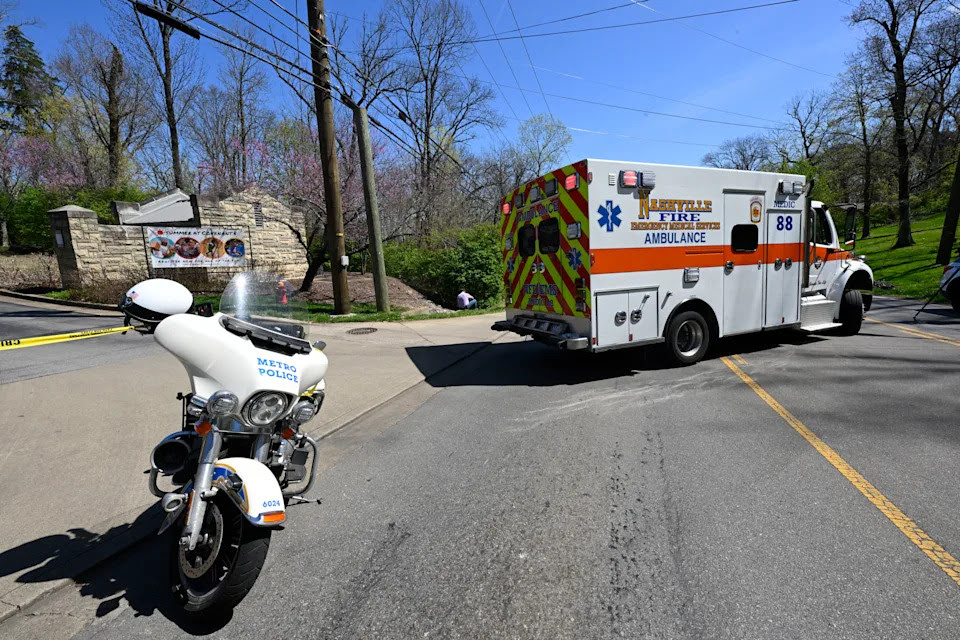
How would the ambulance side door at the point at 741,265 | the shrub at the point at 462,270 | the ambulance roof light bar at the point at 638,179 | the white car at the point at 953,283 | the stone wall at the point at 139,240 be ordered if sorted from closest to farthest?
the ambulance roof light bar at the point at 638,179 < the ambulance side door at the point at 741,265 < the white car at the point at 953,283 < the stone wall at the point at 139,240 < the shrub at the point at 462,270

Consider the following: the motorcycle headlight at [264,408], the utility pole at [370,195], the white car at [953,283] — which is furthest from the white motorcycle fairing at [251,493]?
the white car at [953,283]

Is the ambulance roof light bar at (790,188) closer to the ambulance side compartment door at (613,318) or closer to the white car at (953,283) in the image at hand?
the ambulance side compartment door at (613,318)

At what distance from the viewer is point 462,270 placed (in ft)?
53.1

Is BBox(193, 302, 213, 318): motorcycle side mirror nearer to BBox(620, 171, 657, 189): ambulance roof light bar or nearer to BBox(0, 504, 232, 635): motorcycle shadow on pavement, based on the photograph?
BBox(0, 504, 232, 635): motorcycle shadow on pavement

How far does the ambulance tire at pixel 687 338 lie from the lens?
736 centimetres

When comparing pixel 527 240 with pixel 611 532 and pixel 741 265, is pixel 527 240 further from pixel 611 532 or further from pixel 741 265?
pixel 611 532

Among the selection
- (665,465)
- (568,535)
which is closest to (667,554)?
(568,535)

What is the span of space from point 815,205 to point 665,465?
7234 mm

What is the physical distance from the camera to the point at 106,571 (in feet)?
9.37

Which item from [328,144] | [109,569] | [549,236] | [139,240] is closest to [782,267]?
[549,236]

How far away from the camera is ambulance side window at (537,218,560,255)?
7.23 meters

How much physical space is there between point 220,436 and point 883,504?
4073mm

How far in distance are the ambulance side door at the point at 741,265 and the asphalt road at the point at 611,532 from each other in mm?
2251

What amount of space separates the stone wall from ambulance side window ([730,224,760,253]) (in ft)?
39.9
